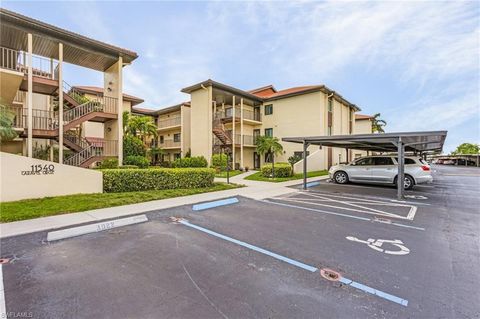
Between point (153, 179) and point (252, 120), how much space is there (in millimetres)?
16447

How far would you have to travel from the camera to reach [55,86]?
43.5 ft

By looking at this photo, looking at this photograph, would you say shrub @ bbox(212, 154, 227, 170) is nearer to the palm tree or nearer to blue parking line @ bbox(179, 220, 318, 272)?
the palm tree

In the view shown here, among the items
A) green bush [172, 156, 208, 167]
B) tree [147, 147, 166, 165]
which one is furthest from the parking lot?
tree [147, 147, 166, 165]

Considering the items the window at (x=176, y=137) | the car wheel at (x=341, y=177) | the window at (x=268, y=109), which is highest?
the window at (x=268, y=109)

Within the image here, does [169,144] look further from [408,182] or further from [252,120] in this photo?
[408,182]

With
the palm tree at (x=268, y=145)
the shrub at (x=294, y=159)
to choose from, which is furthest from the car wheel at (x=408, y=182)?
the palm tree at (x=268, y=145)

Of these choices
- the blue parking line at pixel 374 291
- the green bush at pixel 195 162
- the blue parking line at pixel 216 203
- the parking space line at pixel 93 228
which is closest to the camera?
the blue parking line at pixel 374 291

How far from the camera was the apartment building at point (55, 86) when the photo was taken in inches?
466

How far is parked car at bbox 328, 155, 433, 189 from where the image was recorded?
11552 millimetres

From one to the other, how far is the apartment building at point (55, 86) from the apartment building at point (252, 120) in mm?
8194

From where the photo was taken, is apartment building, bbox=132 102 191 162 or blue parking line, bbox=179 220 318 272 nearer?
blue parking line, bbox=179 220 318 272

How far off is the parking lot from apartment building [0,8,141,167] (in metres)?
10.8

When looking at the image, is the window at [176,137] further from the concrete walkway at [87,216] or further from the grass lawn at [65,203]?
the concrete walkway at [87,216]

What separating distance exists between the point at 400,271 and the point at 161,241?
4.42 meters
